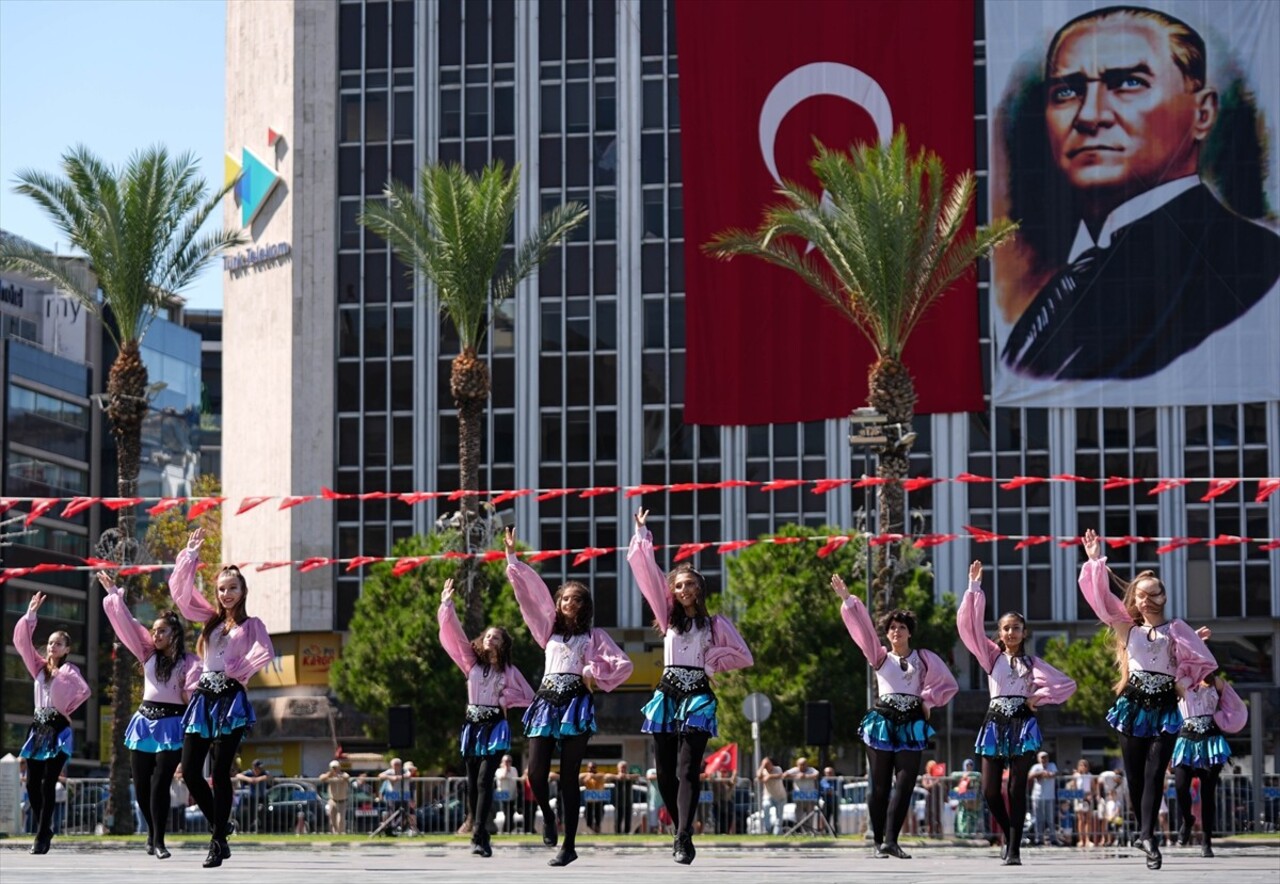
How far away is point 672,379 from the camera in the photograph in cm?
7212

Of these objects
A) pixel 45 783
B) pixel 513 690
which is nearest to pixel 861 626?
pixel 513 690

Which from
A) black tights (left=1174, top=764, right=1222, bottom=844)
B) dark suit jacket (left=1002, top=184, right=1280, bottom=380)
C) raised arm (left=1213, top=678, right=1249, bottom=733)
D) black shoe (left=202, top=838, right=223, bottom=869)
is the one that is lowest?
black shoe (left=202, top=838, right=223, bottom=869)

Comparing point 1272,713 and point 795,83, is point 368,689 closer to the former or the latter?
point 795,83

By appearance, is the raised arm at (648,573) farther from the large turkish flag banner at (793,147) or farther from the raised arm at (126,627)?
the large turkish flag banner at (793,147)

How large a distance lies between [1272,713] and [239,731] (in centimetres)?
5741

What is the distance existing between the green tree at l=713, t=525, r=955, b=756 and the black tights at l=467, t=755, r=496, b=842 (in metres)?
36.3

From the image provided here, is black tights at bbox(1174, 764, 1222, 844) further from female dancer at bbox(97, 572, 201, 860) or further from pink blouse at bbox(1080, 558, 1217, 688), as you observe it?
female dancer at bbox(97, 572, 201, 860)

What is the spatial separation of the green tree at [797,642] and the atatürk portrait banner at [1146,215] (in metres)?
13.5

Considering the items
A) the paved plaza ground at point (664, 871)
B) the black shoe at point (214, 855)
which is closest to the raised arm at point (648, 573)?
the paved plaza ground at point (664, 871)

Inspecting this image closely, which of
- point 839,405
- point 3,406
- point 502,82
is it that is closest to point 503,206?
point 839,405

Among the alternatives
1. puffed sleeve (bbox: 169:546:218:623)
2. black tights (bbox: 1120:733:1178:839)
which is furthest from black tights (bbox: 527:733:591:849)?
black tights (bbox: 1120:733:1178:839)

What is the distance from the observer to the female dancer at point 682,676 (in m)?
15.8

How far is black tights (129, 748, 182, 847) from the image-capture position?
16766mm

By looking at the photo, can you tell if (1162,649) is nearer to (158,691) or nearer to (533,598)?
(533,598)
